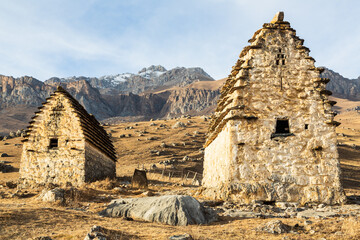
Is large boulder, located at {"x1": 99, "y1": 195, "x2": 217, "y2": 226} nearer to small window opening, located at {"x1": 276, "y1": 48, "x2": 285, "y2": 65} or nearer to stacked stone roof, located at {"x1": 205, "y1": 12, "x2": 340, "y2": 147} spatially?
stacked stone roof, located at {"x1": 205, "y1": 12, "x2": 340, "y2": 147}

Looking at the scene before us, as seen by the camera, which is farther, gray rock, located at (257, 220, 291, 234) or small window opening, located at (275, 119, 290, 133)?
small window opening, located at (275, 119, 290, 133)

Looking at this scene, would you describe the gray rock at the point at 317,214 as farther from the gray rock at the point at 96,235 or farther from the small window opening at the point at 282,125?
the gray rock at the point at 96,235

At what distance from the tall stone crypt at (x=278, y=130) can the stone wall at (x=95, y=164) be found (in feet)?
29.1

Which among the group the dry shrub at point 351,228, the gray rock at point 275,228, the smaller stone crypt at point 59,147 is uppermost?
the smaller stone crypt at point 59,147

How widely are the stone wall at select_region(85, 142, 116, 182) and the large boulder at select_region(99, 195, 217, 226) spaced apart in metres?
9.49

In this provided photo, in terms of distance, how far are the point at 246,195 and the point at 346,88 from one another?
710 feet

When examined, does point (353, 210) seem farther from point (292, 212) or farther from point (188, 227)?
point (188, 227)

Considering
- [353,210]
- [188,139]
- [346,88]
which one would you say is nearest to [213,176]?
[353,210]

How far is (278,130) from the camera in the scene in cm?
1359

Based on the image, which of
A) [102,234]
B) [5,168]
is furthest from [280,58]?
[5,168]

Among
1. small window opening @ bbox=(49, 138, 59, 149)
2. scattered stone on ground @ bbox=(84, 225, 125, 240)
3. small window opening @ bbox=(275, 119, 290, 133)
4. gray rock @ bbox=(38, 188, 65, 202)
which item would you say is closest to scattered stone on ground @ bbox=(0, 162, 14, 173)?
small window opening @ bbox=(49, 138, 59, 149)

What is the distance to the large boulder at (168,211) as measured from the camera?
8398 millimetres

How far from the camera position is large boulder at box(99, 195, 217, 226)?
27.6ft

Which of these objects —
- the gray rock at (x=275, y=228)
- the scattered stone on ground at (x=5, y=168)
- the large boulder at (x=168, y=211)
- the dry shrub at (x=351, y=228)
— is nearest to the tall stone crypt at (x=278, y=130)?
the large boulder at (x=168, y=211)
